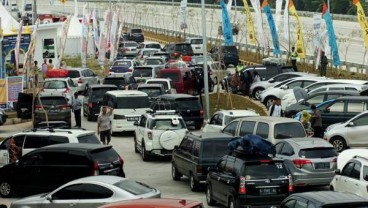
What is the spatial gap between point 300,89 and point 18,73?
12.8 meters

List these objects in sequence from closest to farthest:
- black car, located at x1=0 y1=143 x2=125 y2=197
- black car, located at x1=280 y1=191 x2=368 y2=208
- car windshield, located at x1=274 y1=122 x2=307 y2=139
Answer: black car, located at x1=280 y1=191 x2=368 y2=208, black car, located at x1=0 y1=143 x2=125 y2=197, car windshield, located at x1=274 y1=122 x2=307 y2=139

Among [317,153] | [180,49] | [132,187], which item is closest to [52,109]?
[317,153]

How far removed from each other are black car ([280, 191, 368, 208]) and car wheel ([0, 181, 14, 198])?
34.5 feet

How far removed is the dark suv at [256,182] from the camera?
854 inches

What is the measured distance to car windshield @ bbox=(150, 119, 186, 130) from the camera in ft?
106

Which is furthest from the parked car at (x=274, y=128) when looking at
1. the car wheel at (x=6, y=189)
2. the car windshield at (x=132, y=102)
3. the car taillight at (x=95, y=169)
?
the car windshield at (x=132, y=102)

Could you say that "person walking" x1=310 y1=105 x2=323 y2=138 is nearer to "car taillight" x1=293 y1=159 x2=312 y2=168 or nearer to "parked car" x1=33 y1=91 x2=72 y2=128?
"car taillight" x1=293 y1=159 x2=312 y2=168

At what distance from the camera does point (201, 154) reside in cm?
2577

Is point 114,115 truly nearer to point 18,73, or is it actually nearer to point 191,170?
point 18,73

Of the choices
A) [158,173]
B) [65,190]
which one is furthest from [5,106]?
[65,190]

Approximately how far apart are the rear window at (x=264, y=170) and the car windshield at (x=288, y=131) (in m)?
6.21

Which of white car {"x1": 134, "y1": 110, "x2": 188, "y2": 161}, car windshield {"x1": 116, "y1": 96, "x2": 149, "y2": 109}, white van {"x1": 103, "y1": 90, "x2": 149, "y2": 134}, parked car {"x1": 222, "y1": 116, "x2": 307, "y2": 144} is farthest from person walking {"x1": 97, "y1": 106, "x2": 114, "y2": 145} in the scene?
parked car {"x1": 222, "y1": 116, "x2": 307, "y2": 144}

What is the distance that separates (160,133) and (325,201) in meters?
15.7

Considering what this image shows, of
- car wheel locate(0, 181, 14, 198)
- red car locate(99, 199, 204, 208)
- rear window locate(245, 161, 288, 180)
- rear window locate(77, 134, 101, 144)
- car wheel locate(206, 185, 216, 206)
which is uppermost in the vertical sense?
red car locate(99, 199, 204, 208)
